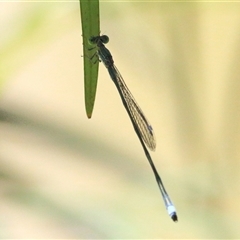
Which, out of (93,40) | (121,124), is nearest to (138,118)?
(121,124)

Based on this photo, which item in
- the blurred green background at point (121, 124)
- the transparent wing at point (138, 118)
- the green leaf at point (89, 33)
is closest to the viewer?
the green leaf at point (89, 33)

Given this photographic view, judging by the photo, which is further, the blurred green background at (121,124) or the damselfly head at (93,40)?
the blurred green background at (121,124)

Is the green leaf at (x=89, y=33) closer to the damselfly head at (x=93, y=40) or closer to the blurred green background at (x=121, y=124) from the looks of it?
the damselfly head at (x=93, y=40)

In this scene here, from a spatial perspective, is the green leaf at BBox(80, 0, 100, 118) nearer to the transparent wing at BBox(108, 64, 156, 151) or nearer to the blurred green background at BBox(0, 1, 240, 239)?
the transparent wing at BBox(108, 64, 156, 151)

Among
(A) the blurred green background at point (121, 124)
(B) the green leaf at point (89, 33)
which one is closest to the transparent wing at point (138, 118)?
(A) the blurred green background at point (121, 124)

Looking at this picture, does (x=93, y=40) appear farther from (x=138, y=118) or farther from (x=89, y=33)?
(x=138, y=118)

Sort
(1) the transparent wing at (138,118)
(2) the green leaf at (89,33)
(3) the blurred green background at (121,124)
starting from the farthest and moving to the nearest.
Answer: (3) the blurred green background at (121,124) → (1) the transparent wing at (138,118) → (2) the green leaf at (89,33)

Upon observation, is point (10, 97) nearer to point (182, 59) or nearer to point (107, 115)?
point (107, 115)

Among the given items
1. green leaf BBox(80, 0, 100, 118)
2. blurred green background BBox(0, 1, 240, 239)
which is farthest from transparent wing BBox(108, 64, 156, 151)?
green leaf BBox(80, 0, 100, 118)
